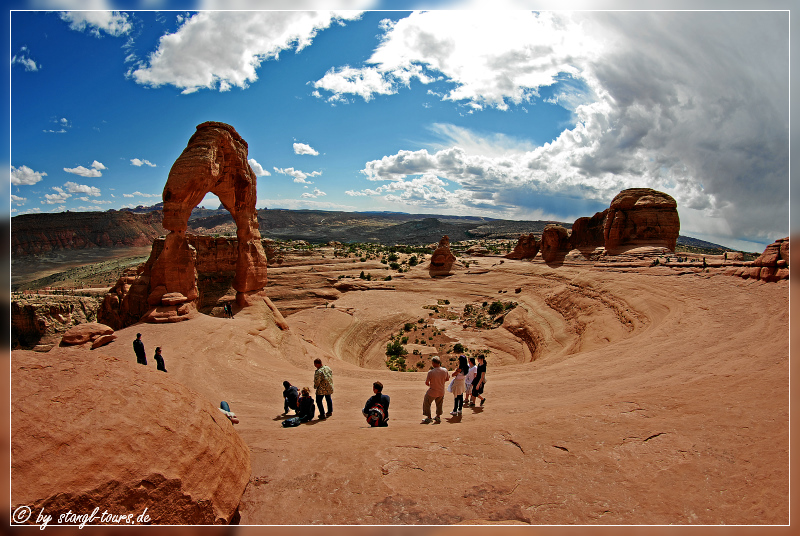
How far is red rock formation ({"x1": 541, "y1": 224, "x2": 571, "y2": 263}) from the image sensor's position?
38906mm

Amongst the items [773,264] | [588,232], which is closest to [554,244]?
[588,232]

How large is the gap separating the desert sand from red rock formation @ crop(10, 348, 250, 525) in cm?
74

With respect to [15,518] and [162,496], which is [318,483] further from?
[15,518]

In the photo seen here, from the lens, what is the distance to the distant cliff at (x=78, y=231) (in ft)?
271

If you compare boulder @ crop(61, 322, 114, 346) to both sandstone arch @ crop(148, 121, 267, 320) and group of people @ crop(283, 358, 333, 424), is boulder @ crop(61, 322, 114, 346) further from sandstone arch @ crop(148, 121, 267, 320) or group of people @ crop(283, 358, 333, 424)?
group of people @ crop(283, 358, 333, 424)

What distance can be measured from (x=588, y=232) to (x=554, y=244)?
4121 mm

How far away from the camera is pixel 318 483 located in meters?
4.64

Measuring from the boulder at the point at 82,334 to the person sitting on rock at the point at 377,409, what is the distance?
10454 mm

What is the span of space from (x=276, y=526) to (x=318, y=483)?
0.89 m

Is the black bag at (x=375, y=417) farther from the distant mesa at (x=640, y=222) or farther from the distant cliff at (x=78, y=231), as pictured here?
the distant cliff at (x=78, y=231)

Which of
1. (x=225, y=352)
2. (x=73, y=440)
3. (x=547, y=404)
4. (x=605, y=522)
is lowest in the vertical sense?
(x=225, y=352)

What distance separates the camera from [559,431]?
5.87m

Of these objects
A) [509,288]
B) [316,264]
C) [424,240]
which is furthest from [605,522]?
[424,240]

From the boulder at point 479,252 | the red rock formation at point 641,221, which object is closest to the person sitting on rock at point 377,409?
the red rock formation at point 641,221
